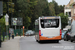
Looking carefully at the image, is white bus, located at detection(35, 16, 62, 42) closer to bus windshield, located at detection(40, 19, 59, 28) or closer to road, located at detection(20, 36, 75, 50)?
bus windshield, located at detection(40, 19, 59, 28)

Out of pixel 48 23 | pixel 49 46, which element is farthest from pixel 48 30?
pixel 49 46

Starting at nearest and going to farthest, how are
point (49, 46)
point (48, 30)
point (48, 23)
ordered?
point (49, 46), point (48, 30), point (48, 23)

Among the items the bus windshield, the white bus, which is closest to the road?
the white bus

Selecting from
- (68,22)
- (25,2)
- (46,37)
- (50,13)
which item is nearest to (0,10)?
(46,37)

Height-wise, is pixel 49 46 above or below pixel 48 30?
below

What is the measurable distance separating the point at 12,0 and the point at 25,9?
515 centimetres

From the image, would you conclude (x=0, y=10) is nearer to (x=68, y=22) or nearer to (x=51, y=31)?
(x=51, y=31)

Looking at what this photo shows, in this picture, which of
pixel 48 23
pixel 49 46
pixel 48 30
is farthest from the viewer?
pixel 48 23

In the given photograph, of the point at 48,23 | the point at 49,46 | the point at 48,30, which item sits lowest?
the point at 49,46

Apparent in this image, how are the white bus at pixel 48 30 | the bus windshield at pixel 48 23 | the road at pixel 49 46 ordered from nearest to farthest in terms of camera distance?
the road at pixel 49 46, the white bus at pixel 48 30, the bus windshield at pixel 48 23

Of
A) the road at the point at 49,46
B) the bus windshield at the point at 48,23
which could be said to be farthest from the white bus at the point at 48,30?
the road at the point at 49,46

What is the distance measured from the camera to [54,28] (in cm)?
2350

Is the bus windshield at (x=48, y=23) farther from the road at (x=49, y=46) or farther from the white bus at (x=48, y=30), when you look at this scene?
the road at (x=49, y=46)

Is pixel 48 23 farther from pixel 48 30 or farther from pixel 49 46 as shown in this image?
pixel 49 46
